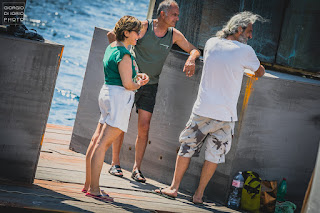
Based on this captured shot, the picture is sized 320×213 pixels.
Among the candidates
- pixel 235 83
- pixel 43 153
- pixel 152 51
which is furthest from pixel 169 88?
pixel 43 153

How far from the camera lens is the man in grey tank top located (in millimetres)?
6141

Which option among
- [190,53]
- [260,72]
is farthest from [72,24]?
[260,72]

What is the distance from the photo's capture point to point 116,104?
16.6 ft

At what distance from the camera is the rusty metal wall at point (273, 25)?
701cm

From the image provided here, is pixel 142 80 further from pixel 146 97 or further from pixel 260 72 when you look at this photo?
pixel 260 72

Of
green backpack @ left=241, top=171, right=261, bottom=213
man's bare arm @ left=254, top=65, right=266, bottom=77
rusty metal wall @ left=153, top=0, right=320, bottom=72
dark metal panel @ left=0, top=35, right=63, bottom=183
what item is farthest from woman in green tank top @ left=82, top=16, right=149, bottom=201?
rusty metal wall @ left=153, top=0, right=320, bottom=72

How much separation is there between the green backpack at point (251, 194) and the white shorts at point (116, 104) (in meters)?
1.57

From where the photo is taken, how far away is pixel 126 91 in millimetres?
5090

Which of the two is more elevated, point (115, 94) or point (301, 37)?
point (301, 37)

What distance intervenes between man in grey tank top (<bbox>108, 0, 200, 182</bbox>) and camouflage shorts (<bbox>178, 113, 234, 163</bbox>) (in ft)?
2.39

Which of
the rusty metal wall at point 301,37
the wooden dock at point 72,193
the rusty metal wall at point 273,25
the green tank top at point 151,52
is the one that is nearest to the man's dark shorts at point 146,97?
the green tank top at point 151,52

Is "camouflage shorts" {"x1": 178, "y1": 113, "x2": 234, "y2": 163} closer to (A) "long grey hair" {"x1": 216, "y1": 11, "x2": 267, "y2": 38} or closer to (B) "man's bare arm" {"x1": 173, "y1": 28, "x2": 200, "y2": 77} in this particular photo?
(B) "man's bare arm" {"x1": 173, "y1": 28, "x2": 200, "y2": 77}

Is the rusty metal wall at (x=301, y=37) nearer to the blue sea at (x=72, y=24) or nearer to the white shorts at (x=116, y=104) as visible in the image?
the white shorts at (x=116, y=104)

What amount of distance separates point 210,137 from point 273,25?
7.05ft
